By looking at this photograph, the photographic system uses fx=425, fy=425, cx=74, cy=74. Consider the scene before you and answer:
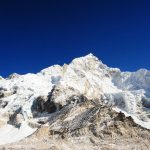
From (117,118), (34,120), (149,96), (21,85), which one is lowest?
(117,118)

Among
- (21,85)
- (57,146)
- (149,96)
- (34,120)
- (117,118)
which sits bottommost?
(57,146)

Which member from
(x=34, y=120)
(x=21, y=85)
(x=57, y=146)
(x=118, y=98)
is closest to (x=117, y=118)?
(x=57, y=146)

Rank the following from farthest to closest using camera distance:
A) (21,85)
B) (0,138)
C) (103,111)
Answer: (21,85), (0,138), (103,111)

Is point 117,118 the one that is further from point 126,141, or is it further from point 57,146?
point 57,146

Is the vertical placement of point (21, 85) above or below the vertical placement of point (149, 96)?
below

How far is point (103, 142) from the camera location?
56656 mm

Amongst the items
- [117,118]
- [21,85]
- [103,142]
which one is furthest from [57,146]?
[21,85]

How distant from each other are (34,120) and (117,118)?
40.0m

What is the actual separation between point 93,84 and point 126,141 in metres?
139

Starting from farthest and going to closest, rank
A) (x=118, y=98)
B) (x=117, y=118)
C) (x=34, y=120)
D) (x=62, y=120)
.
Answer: (x=118, y=98) → (x=34, y=120) → (x=62, y=120) → (x=117, y=118)

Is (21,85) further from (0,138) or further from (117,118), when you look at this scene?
(117,118)

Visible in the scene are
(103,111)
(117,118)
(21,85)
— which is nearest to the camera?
(117,118)

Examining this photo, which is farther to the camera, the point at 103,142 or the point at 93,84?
the point at 93,84

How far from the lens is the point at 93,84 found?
19512 centimetres
